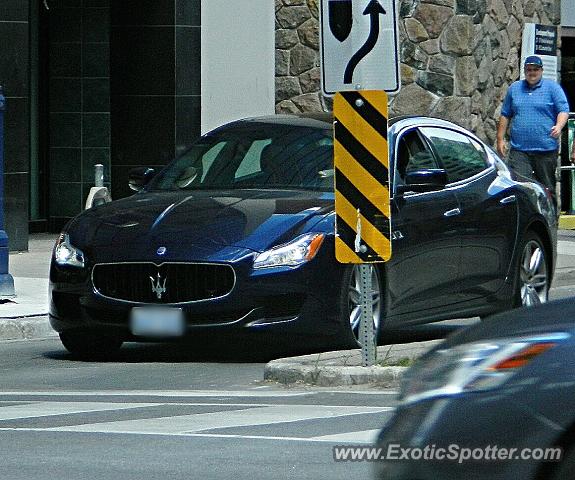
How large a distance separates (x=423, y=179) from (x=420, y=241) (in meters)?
0.39

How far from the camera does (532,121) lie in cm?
1636

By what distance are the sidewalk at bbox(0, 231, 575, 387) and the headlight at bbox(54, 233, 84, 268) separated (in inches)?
57.9

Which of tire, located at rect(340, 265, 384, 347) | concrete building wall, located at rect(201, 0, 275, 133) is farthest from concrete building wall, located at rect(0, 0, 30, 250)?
tire, located at rect(340, 265, 384, 347)

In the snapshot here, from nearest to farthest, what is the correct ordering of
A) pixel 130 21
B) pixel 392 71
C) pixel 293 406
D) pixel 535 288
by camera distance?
pixel 293 406 < pixel 392 71 < pixel 535 288 < pixel 130 21

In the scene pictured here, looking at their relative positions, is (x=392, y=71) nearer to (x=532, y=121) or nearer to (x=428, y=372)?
(x=428, y=372)

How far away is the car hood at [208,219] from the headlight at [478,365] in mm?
5192

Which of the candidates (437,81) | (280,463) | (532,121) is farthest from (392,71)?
(437,81)

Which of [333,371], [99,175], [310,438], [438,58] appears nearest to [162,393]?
[333,371]

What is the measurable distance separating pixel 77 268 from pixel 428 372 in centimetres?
577

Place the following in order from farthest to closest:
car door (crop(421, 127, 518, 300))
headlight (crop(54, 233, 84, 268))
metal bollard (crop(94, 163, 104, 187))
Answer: metal bollard (crop(94, 163, 104, 187)) < car door (crop(421, 127, 518, 300)) < headlight (crop(54, 233, 84, 268))

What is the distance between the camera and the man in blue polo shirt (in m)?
16.3

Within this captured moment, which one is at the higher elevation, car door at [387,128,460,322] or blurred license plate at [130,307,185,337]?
car door at [387,128,460,322]

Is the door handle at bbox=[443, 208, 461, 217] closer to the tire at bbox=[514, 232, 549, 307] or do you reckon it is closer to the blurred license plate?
the tire at bbox=[514, 232, 549, 307]

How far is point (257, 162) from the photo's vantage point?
443 inches
